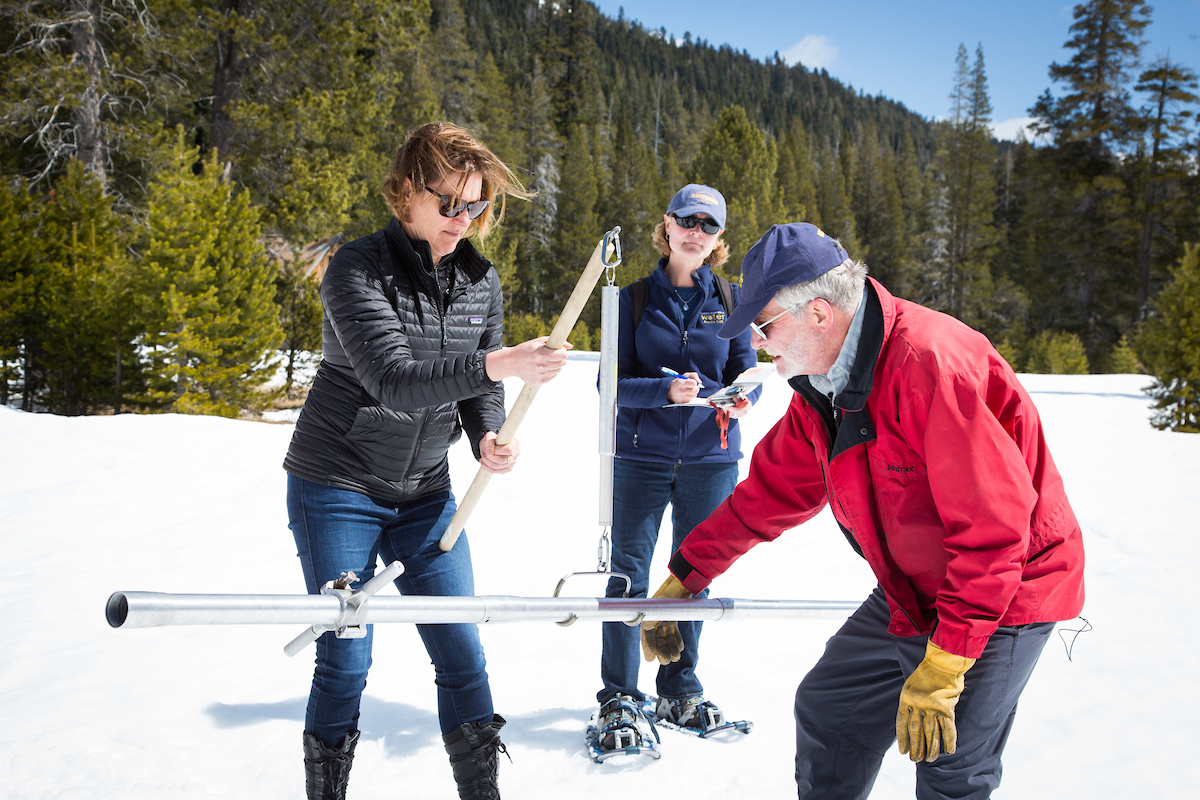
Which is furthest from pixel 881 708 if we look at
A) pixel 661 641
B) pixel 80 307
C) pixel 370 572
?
pixel 80 307

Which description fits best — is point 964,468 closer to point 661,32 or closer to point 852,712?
point 852,712

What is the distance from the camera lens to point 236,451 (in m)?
7.95

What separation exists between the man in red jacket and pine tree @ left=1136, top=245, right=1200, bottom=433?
12911 millimetres

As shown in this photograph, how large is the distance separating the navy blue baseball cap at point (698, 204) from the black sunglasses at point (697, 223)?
0.06 ft

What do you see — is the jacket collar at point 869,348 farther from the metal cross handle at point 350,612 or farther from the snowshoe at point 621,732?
the snowshoe at point 621,732

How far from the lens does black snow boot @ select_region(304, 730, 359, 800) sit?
2.21 meters

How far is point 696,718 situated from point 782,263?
222 centimetres

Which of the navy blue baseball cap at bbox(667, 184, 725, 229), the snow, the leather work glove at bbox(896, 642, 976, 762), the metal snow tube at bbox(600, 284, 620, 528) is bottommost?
the snow

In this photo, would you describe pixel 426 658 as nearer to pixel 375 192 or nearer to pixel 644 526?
pixel 644 526

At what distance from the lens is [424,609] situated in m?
1.80

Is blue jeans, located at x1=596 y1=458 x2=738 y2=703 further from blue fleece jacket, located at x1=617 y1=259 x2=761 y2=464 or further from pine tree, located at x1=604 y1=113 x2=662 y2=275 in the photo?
pine tree, located at x1=604 y1=113 x2=662 y2=275

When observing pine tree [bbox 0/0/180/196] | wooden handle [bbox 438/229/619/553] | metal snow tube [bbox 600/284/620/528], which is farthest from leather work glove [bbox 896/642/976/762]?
pine tree [bbox 0/0/180/196]

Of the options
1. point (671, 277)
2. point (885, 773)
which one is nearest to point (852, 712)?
point (885, 773)

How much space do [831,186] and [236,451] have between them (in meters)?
52.7
